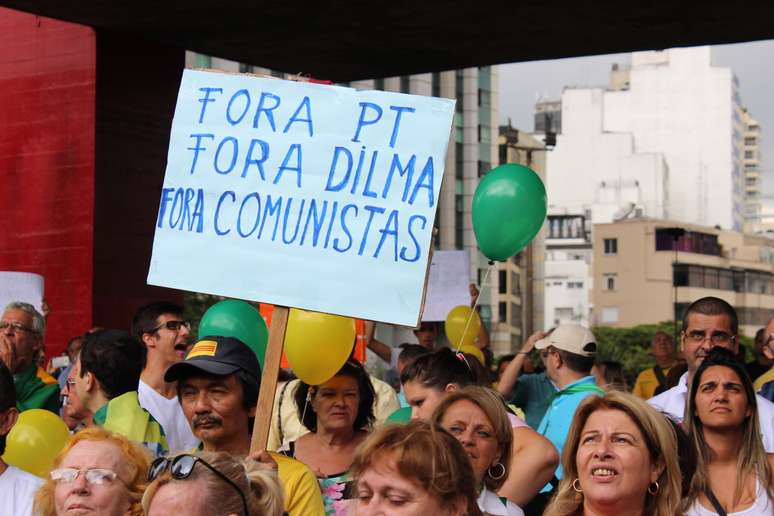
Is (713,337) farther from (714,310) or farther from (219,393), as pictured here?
(219,393)

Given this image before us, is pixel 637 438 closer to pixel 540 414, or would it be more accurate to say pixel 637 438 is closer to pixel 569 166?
pixel 540 414

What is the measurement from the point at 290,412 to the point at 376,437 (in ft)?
11.8

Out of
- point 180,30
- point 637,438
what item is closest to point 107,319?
point 180,30

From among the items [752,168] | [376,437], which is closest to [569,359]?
[376,437]

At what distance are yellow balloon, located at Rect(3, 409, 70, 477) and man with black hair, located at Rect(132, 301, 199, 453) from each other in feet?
1.92

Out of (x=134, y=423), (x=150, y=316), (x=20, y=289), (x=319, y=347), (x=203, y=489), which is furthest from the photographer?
(x=20, y=289)

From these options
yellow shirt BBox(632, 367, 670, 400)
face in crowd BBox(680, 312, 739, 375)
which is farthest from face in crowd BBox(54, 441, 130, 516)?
yellow shirt BBox(632, 367, 670, 400)

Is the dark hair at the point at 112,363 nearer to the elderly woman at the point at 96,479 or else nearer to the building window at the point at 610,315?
the elderly woman at the point at 96,479

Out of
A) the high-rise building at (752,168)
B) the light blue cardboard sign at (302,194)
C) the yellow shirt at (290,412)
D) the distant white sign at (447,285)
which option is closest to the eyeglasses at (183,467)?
the light blue cardboard sign at (302,194)

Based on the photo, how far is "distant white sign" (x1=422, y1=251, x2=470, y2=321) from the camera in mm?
A: 11422

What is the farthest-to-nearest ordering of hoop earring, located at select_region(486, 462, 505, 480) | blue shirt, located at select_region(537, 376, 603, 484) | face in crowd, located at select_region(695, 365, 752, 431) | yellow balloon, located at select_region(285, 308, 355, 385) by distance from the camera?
1. blue shirt, located at select_region(537, 376, 603, 484)
2. yellow balloon, located at select_region(285, 308, 355, 385)
3. face in crowd, located at select_region(695, 365, 752, 431)
4. hoop earring, located at select_region(486, 462, 505, 480)

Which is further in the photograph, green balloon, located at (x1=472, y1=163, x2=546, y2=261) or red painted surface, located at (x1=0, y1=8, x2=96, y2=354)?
red painted surface, located at (x1=0, y1=8, x2=96, y2=354)

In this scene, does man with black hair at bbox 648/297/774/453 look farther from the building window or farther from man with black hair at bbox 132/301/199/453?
the building window

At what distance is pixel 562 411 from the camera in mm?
7527
